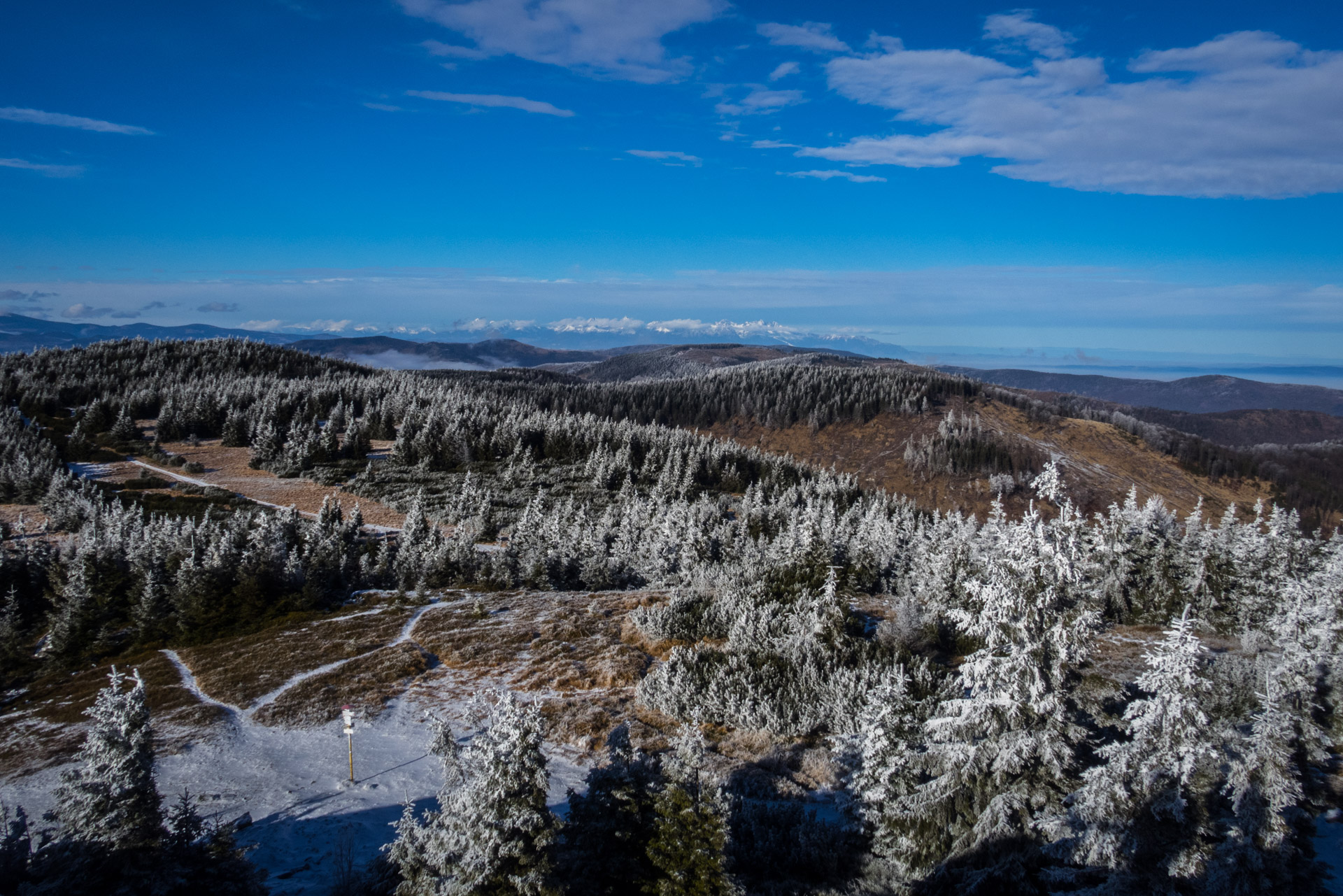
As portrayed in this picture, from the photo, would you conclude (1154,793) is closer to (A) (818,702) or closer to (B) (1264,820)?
(B) (1264,820)

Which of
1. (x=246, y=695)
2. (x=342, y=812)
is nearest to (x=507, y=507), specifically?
(x=246, y=695)

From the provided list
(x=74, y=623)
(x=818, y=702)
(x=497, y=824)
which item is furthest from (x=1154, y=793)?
(x=74, y=623)

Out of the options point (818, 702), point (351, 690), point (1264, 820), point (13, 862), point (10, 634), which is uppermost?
point (1264, 820)

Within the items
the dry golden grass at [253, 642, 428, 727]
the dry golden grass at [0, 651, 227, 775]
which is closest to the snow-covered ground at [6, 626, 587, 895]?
the dry golden grass at [253, 642, 428, 727]

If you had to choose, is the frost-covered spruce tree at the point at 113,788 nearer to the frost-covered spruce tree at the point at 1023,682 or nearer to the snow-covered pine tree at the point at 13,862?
the snow-covered pine tree at the point at 13,862

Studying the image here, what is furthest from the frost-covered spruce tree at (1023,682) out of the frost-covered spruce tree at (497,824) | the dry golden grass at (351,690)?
the dry golden grass at (351,690)

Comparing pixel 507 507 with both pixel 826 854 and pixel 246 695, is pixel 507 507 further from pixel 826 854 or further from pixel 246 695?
pixel 826 854
